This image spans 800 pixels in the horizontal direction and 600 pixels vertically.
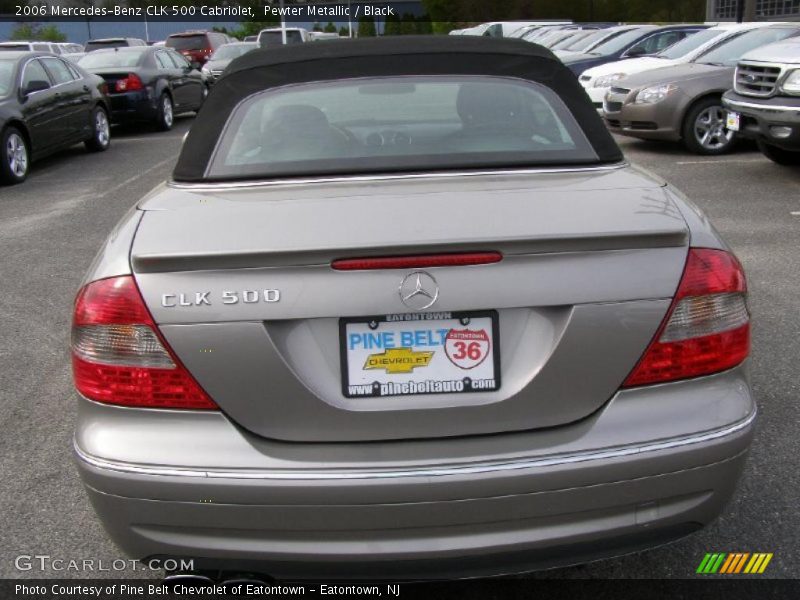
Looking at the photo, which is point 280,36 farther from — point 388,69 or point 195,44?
point 388,69

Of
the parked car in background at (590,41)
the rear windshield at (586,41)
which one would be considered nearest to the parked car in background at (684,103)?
the parked car in background at (590,41)

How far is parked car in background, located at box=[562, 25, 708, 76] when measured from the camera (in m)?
16.8

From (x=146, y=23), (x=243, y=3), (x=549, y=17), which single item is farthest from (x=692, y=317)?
(x=243, y=3)

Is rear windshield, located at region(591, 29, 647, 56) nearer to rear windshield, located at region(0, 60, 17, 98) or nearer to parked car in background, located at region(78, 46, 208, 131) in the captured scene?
parked car in background, located at region(78, 46, 208, 131)

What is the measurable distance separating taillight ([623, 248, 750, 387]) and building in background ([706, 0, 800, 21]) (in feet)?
110

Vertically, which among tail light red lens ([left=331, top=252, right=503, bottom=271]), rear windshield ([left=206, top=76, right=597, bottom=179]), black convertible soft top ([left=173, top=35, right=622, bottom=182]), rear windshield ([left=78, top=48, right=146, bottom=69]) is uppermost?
black convertible soft top ([left=173, top=35, right=622, bottom=182])

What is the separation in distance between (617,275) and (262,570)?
3.90 feet

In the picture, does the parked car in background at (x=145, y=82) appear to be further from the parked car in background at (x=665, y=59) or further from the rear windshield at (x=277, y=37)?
the rear windshield at (x=277, y=37)

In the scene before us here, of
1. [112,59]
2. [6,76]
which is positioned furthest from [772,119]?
[112,59]

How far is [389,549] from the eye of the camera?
2275 millimetres

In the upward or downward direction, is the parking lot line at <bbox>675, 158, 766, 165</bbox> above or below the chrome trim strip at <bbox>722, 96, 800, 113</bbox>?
below

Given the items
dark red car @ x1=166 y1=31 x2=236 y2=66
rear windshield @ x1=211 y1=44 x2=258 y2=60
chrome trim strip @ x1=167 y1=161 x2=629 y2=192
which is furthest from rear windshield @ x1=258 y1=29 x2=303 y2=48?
chrome trim strip @ x1=167 y1=161 x2=629 y2=192

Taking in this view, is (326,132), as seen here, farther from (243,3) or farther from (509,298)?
(243,3)

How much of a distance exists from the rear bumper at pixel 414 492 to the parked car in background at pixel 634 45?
50.2ft
